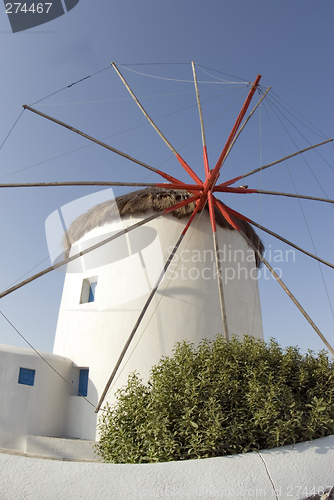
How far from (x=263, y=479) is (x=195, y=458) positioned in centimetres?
80

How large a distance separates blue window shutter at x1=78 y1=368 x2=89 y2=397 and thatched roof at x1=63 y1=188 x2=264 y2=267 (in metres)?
3.42

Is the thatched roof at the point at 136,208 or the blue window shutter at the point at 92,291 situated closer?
the thatched roof at the point at 136,208

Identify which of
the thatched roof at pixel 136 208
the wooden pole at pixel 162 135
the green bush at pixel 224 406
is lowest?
the green bush at pixel 224 406

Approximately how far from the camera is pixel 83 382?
333 inches

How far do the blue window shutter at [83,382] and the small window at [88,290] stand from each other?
1.68 metres

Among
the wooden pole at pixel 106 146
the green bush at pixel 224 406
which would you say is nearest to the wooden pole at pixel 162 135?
the wooden pole at pixel 106 146

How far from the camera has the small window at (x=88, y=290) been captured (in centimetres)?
929

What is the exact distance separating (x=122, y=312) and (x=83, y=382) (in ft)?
6.11

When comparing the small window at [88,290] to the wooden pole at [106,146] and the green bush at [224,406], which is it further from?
the green bush at [224,406]

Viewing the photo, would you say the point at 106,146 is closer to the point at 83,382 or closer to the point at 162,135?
the point at 162,135

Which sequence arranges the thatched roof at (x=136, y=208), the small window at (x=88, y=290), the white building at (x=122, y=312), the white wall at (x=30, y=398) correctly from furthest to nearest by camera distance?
the small window at (x=88, y=290) → the thatched roof at (x=136, y=208) → the white building at (x=122, y=312) → the white wall at (x=30, y=398)

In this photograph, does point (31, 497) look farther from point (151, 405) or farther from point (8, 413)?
point (8, 413)

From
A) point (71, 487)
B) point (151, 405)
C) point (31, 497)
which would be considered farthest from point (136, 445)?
point (31, 497)

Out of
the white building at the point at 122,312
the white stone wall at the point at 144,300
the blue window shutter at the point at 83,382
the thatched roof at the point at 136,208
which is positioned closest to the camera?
the white building at the point at 122,312
